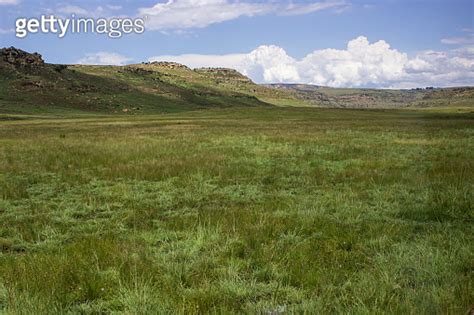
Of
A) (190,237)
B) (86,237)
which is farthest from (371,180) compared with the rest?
(86,237)

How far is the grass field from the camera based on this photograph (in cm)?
529

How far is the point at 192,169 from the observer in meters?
18.2

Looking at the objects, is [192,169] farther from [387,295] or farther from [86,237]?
[387,295]

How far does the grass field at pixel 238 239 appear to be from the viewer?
5.29 meters

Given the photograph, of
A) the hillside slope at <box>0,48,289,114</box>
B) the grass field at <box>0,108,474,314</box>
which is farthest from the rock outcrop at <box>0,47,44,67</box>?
the grass field at <box>0,108,474,314</box>

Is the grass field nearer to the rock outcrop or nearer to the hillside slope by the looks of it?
the hillside slope

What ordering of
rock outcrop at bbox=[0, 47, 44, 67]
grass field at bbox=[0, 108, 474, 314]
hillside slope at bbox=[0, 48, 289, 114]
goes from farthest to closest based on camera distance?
rock outcrop at bbox=[0, 47, 44, 67], hillside slope at bbox=[0, 48, 289, 114], grass field at bbox=[0, 108, 474, 314]

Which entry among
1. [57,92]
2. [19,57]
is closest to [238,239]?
[57,92]

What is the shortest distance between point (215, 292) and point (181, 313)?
774 millimetres

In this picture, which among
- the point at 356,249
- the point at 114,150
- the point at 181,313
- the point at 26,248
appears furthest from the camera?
the point at 114,150

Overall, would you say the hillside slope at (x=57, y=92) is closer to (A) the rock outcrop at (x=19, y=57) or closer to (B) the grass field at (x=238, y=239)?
(A) the rock outcrop at (x=19, y=57)

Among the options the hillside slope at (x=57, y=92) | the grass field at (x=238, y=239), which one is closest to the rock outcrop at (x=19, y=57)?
the hillside slope at (x=57, y=92)

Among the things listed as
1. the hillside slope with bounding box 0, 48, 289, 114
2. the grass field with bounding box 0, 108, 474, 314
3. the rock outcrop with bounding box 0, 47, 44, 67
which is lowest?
the grass field with bounding box 0, 108, 474, 314

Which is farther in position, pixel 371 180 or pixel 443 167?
pixel 443 167
